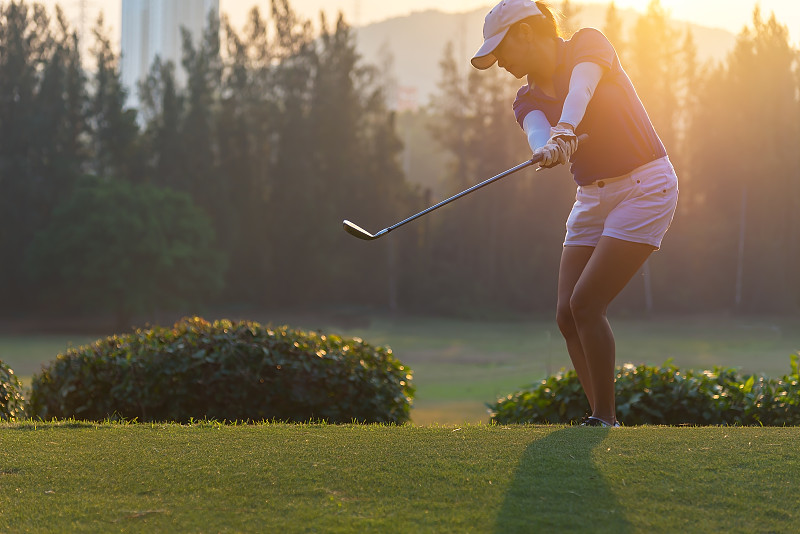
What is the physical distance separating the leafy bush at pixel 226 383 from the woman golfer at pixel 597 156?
1887 mm

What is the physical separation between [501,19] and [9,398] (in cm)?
376

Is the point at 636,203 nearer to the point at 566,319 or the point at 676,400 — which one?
the point at 566,319

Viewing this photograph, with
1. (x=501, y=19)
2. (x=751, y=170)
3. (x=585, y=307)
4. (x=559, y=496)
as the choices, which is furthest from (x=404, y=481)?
(x=751, y=170)

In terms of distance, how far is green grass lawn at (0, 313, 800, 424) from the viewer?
20766 millimetres

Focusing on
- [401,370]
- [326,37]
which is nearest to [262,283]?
[326,37]

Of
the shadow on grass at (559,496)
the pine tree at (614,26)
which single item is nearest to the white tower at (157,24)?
the pine tree at (614,26)

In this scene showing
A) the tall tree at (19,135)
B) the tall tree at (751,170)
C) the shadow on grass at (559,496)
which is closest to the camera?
the shadow on grass at (559,496)

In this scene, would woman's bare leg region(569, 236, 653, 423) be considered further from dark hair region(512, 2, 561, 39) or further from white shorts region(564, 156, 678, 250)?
dark hair region(512, 2, 561, 39)

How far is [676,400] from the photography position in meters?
5.49

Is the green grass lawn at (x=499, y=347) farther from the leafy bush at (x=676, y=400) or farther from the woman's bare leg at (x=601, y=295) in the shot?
the woman's bare leg at (x=601, y=295)

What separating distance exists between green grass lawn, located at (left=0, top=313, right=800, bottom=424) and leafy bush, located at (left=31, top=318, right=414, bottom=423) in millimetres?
9220

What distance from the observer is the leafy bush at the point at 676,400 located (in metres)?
5.36

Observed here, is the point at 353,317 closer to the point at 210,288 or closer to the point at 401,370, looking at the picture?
the point at 210,288

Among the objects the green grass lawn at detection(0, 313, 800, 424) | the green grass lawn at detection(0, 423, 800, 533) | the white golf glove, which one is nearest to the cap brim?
the white golf glove
